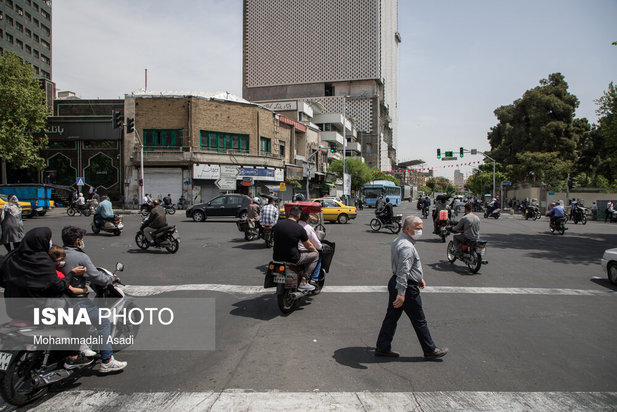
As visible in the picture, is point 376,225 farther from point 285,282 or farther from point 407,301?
point 407,301

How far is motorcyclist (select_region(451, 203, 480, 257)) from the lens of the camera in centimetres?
997

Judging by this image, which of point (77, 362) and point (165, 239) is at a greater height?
point (165, 239)

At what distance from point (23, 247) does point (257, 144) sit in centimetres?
3804

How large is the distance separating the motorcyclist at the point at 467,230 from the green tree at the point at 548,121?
45.0 m

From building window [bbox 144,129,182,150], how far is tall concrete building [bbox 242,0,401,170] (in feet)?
195

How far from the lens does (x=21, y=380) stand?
11.6ft

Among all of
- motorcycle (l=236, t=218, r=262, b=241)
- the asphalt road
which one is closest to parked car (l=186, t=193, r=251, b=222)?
motorcycle (l=236, t=218, r=262, b=241)

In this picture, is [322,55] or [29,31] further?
[322,55]

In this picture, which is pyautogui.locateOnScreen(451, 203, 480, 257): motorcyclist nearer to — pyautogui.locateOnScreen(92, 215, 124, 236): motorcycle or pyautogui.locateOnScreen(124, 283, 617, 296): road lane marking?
pyautogui.locateOnScreen(124, 283, 617, 296): road lane marking

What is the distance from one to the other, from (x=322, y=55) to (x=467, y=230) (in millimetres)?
90381

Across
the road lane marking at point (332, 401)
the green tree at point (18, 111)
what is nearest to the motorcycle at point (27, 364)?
the road lane marking at point (332, 401)

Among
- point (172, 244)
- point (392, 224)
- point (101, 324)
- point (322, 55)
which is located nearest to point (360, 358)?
point (101, 324)

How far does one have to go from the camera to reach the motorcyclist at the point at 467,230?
9973mm

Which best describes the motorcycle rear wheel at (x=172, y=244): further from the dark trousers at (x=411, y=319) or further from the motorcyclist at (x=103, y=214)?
the dark trousers at (x=411, y=319)
